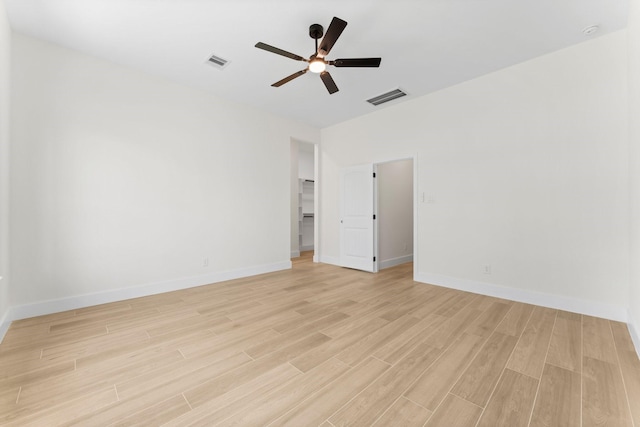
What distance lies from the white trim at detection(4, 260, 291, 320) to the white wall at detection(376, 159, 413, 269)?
8.54 feet

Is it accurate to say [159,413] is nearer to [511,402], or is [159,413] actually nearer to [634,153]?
[511,402]

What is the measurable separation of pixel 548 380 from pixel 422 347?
2.70ft

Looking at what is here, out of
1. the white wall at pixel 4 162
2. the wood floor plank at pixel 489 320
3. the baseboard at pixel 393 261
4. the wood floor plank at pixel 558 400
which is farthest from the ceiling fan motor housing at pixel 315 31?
the baseboard at pixel 393 261

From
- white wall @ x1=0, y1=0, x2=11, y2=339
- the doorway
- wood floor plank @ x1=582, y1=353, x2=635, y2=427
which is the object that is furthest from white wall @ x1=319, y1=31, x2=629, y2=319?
white wall @ x1=0, y1=0, x2=11, y2=339

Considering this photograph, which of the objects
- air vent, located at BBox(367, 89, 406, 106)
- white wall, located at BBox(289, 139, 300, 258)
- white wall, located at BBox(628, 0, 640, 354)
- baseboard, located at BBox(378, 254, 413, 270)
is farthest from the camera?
white wall, located at BBox(289, 139, 300, 258)

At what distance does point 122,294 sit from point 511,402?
422 centimetres

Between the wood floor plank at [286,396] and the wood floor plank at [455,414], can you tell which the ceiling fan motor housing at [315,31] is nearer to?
the wood floor plank at [286,396]

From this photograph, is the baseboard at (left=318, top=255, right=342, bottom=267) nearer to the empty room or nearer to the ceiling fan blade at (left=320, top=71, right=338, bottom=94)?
the empty room

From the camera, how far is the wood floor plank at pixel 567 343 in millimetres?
1957

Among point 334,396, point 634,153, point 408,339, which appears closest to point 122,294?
point 334,396

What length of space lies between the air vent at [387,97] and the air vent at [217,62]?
239 cm

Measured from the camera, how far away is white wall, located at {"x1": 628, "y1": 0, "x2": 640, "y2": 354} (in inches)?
87.0

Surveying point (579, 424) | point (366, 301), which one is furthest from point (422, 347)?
point (366, 301)

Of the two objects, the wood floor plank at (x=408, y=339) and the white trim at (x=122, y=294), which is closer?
the wood floor plank at (x=408, y=339)
